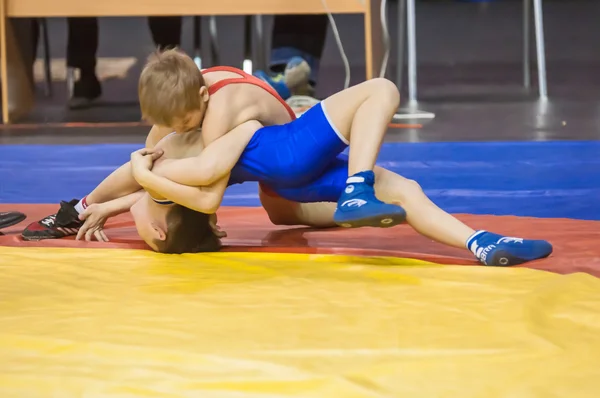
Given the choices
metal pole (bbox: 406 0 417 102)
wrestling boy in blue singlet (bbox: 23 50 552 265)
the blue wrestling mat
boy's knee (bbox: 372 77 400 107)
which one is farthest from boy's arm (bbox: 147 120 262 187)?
metal pole (bbox: 406 0 417 102)

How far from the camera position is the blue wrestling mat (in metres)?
2.33

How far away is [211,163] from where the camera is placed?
173 centimetres

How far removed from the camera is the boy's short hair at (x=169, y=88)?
5.57 feet

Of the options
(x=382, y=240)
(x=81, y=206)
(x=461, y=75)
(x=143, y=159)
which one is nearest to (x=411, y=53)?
(x=461, y=75)

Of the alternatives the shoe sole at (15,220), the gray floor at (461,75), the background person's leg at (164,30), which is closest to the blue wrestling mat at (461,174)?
the gray floor at (461,75)

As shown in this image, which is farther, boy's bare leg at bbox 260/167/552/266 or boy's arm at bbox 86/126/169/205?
boy's arm at bbox 86/126/169/205

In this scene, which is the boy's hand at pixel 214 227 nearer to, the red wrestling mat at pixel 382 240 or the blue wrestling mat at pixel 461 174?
the red wrestling mat at pixel 382 240

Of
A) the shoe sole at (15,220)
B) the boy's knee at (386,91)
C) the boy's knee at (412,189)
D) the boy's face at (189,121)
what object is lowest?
the shoe sole at (15,220)

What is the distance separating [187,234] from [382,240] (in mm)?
429

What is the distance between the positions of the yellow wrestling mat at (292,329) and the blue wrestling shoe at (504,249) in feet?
0.15

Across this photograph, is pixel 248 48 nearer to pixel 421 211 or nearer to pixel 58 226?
pixel 58 226

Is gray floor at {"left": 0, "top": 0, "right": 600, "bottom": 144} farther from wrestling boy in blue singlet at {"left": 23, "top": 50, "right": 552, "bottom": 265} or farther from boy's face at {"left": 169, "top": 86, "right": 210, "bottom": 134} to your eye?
boy's face at {"left": 169, "top": 86, "right": 210, "bottom": 134}

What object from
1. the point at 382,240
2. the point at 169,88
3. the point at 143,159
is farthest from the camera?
the point at 382,240

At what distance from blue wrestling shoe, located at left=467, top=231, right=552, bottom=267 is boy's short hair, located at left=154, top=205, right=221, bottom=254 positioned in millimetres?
550
